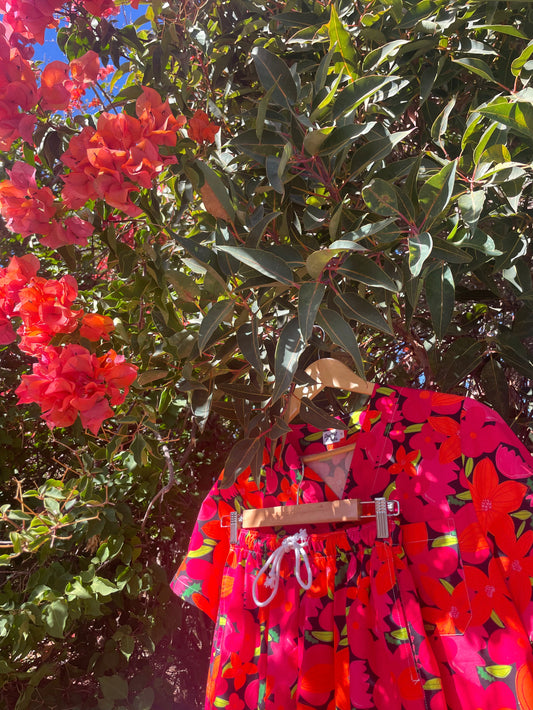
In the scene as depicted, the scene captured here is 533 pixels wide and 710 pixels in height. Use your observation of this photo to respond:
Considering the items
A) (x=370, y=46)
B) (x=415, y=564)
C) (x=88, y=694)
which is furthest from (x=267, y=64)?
(x=88, y=694)

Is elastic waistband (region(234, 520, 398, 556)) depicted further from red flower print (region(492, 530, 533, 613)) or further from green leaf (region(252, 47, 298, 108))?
green leaf (region(252, 47, 298, 108))

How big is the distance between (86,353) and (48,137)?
0.49 m

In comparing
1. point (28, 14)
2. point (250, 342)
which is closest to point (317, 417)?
point (250, 342)

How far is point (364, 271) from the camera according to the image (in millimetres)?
693

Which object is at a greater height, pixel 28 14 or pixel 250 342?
pixel 28 14

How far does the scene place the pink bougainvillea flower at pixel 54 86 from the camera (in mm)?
815

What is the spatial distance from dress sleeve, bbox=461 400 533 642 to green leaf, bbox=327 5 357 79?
1.85 feet

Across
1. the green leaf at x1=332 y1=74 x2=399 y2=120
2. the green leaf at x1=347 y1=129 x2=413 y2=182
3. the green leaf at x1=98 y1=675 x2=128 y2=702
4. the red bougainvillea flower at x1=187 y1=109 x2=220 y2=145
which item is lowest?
the green leaf at x1=98 y1=675 x2=128 y2=702

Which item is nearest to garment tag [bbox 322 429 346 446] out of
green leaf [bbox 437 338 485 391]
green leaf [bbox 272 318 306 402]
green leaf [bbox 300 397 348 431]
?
green leaf [bbox 300 397 348 431]

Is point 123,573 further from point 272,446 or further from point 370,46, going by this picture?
point 370,46

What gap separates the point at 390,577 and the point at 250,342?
1.33ft

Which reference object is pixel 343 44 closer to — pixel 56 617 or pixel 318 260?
pixel 318 260

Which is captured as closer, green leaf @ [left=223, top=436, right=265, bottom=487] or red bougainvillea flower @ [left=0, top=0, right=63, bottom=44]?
red bougainvillea flower @ [left=0, top=0, right=63, bottom=44]

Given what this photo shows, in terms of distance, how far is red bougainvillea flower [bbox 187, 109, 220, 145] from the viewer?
41.6 inches
